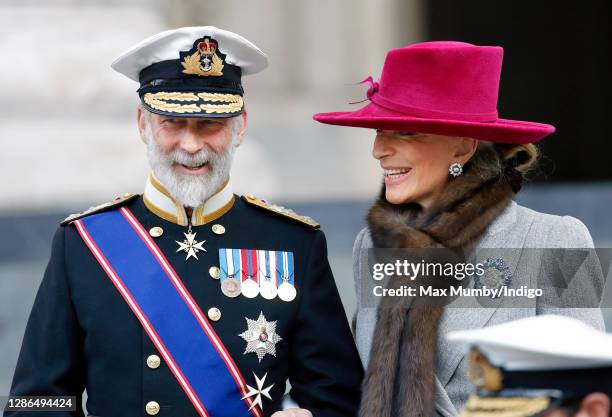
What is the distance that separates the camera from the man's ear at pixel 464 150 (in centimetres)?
379

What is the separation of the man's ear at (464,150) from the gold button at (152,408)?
3.81 ft

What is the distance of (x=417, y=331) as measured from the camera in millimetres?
3627

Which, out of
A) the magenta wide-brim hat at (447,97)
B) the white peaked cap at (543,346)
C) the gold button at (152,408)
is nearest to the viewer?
the white peaked cap at (543,346)

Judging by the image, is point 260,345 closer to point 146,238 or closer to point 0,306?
point 146,238

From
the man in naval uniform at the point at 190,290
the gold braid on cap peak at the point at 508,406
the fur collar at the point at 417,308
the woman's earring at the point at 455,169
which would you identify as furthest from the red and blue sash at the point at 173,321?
the gold braid on cap peak at the point at 508,406

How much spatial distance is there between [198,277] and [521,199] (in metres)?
5.35

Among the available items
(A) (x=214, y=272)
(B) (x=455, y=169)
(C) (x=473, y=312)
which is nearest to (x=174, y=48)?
(A) (x=214, y=272)

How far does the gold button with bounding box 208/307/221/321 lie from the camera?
3666mm

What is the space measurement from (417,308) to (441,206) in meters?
0.32

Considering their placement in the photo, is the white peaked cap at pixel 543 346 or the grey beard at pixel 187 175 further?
the grey beard at pixel 187 175

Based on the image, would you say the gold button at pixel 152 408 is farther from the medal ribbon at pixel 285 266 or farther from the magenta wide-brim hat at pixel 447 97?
the magenta wide-brim hat at pixel 447 97

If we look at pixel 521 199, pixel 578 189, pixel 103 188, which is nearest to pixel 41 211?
→ pixel 103 188

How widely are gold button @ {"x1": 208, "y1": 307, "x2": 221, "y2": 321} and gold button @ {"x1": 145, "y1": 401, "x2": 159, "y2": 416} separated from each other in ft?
0.98

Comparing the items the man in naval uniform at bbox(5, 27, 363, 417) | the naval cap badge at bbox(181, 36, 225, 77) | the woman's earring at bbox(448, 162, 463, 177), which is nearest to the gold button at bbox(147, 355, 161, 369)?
the man in naval uniform at bbox(5, 27, 363, 417)
